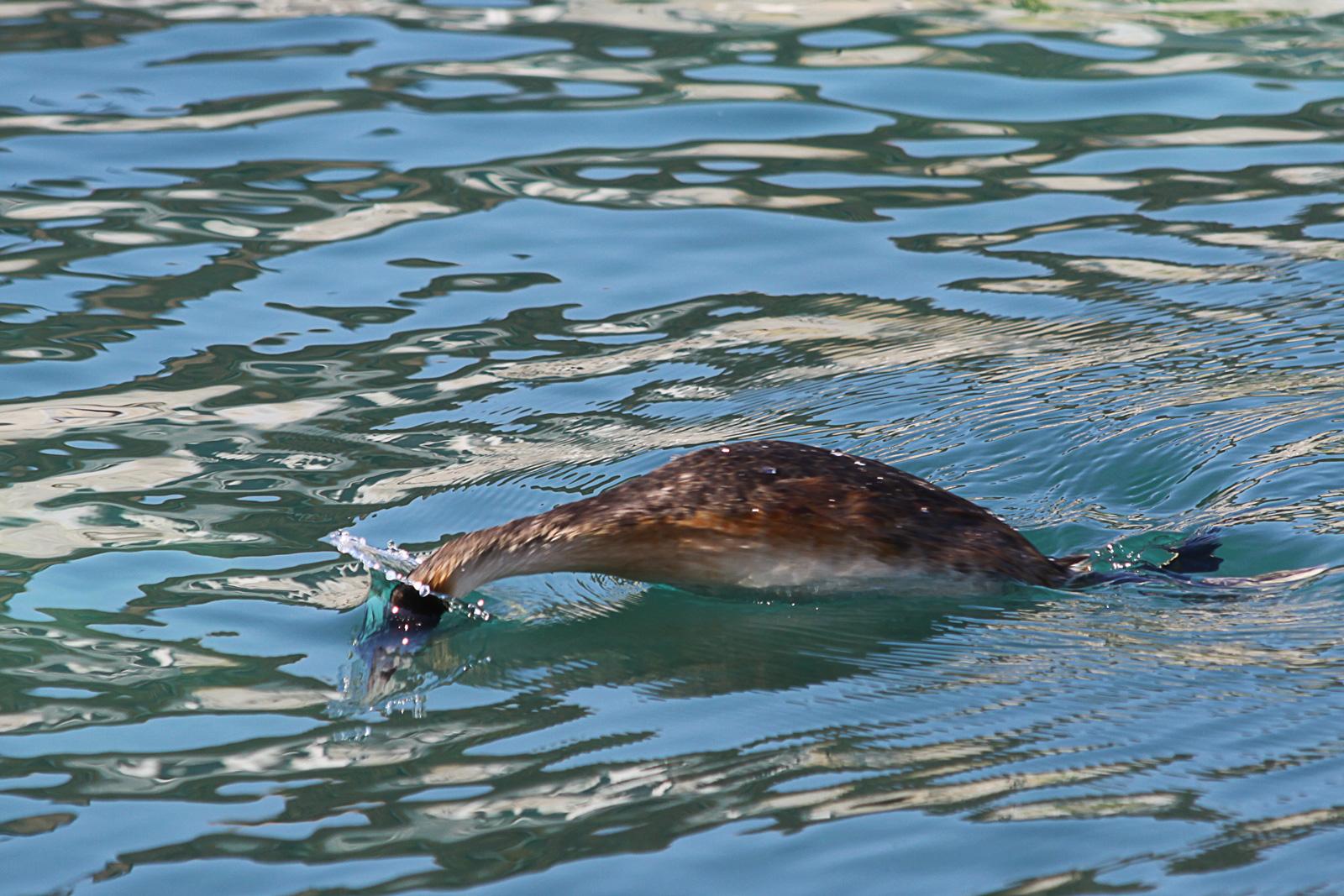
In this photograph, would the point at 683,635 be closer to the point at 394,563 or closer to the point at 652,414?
the point at 394,563

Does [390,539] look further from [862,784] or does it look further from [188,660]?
[862,784]

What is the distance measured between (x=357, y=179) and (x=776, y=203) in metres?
2.99

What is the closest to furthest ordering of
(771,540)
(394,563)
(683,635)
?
(683,635) → (771,540) → (394,563)

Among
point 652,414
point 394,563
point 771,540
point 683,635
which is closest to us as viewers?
point 683,635

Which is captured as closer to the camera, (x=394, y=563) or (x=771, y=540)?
(x=771, y=540)

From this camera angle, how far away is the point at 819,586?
612cm

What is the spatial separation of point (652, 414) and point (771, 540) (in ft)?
6.89

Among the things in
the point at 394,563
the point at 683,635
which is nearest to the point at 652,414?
the point at 394,563

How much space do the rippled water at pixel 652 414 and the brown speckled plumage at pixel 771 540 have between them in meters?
0.15

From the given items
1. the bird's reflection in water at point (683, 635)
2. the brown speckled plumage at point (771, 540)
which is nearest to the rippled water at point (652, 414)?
the bird's reflection in water at point (683, 635)

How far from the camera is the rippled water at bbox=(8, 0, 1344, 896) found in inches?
178

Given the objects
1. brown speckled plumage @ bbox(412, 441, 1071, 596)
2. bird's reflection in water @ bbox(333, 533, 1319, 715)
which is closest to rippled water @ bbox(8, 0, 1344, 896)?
bird's reflection in water @ bbox(333, 533, 1319, 715)

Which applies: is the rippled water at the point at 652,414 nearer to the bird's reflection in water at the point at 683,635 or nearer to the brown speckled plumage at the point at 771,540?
the bird's reflection in water at the point at 683,635

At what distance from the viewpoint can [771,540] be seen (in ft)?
20.1
